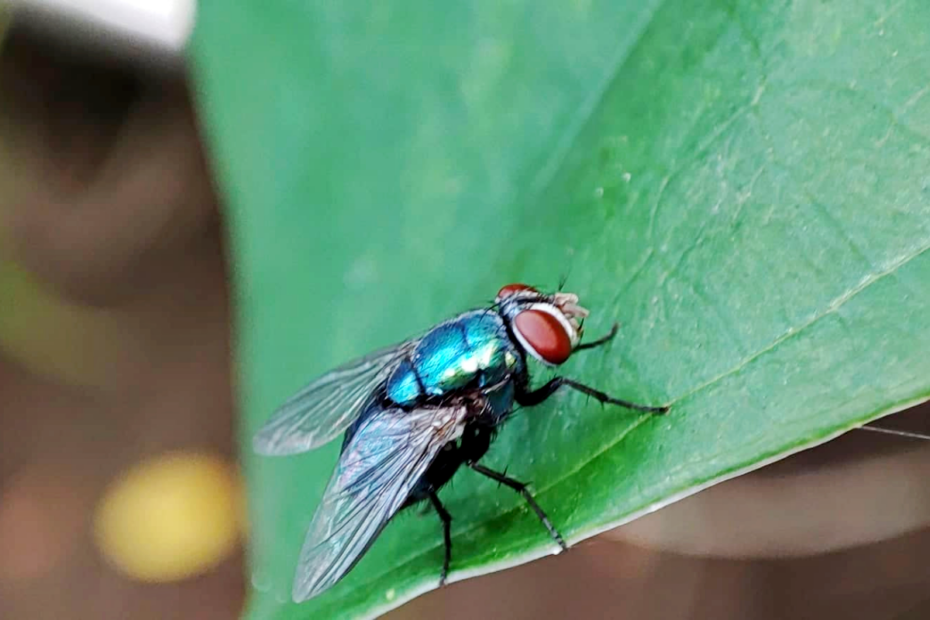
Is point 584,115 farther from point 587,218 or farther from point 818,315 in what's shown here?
point 818,315

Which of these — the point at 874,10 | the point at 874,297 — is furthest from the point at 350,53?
the point at 874,297

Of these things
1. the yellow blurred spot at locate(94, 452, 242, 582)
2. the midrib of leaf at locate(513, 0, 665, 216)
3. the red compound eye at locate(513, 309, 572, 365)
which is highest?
the yellow blurred spot at locate(94, 452, 242, 582)

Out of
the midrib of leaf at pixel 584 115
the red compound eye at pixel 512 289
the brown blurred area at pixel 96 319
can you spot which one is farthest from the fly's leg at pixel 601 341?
the brown blurred area at pixel 96 319

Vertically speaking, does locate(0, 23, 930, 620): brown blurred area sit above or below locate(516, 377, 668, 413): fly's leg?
above

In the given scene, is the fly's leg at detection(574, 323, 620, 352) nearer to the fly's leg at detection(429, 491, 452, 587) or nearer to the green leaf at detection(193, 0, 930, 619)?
the green leaf at detection(193, 0, 930, 619)

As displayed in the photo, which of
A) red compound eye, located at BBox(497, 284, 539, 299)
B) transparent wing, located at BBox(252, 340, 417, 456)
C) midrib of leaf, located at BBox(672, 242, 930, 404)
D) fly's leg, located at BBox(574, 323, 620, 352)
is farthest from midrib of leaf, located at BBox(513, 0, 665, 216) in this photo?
midrib of leaf, located at BBox(672, 242, 930, 404)

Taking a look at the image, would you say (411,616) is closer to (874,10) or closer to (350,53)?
(350,53)

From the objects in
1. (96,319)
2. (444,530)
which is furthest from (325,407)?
(96,319)
